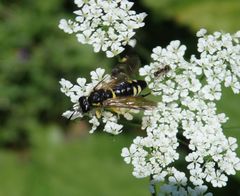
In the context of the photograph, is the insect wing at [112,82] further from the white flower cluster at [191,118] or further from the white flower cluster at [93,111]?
the white flower cluster at [191,118]

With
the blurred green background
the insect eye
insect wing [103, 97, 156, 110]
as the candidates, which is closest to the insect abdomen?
insect wing [103, 97, 156, 110]

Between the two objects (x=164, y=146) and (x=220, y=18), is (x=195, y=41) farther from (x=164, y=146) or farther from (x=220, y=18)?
(x=164, y=146)

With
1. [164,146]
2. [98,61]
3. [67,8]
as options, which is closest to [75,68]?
[98,61]

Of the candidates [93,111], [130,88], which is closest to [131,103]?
[130,88]

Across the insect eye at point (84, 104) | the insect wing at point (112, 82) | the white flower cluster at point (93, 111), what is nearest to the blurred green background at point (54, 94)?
the insect wing at point (112, 82)

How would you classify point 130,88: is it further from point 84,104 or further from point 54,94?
point 54,94

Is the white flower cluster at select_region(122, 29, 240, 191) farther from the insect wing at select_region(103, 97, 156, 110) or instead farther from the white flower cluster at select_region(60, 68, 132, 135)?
the white flower cluster at select_region(60, 68, 132, 135)
